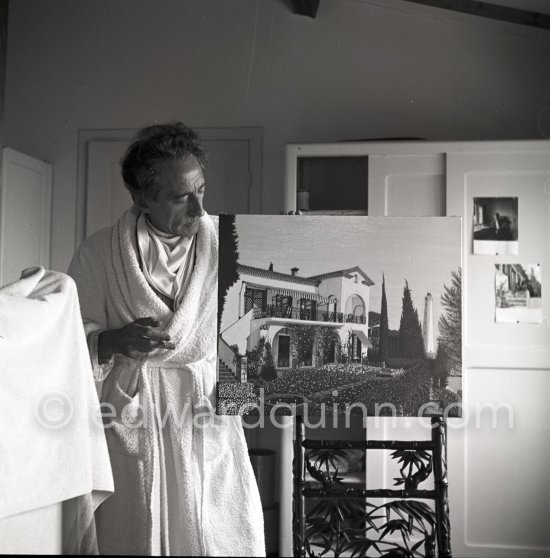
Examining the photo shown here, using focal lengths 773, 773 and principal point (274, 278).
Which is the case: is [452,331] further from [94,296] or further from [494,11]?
[494,11]

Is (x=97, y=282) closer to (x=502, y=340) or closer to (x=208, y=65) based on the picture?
(x=208, y=65)

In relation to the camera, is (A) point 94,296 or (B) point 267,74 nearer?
(A) point 94,296

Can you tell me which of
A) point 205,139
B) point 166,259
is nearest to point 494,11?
point 205,139

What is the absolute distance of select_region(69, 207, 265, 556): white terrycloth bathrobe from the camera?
1165mm

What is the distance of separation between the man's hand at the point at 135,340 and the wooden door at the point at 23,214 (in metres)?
0.42

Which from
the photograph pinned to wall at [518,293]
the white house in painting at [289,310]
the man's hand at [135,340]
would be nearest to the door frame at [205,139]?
the man's hand at [135,340]

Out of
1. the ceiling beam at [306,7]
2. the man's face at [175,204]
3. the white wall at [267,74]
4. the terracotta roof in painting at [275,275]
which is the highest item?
the ceiling beam at [306,7]

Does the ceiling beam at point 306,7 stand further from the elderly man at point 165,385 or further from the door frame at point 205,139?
the elderly man at point 165,385

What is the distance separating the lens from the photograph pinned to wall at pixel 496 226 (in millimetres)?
1890

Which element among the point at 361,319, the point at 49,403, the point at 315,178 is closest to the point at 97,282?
the point at 49,403

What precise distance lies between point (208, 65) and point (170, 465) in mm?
879

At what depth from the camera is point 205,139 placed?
1494mm

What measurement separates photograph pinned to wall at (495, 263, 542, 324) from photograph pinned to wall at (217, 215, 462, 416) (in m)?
0.80

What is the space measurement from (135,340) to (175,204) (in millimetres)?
219
